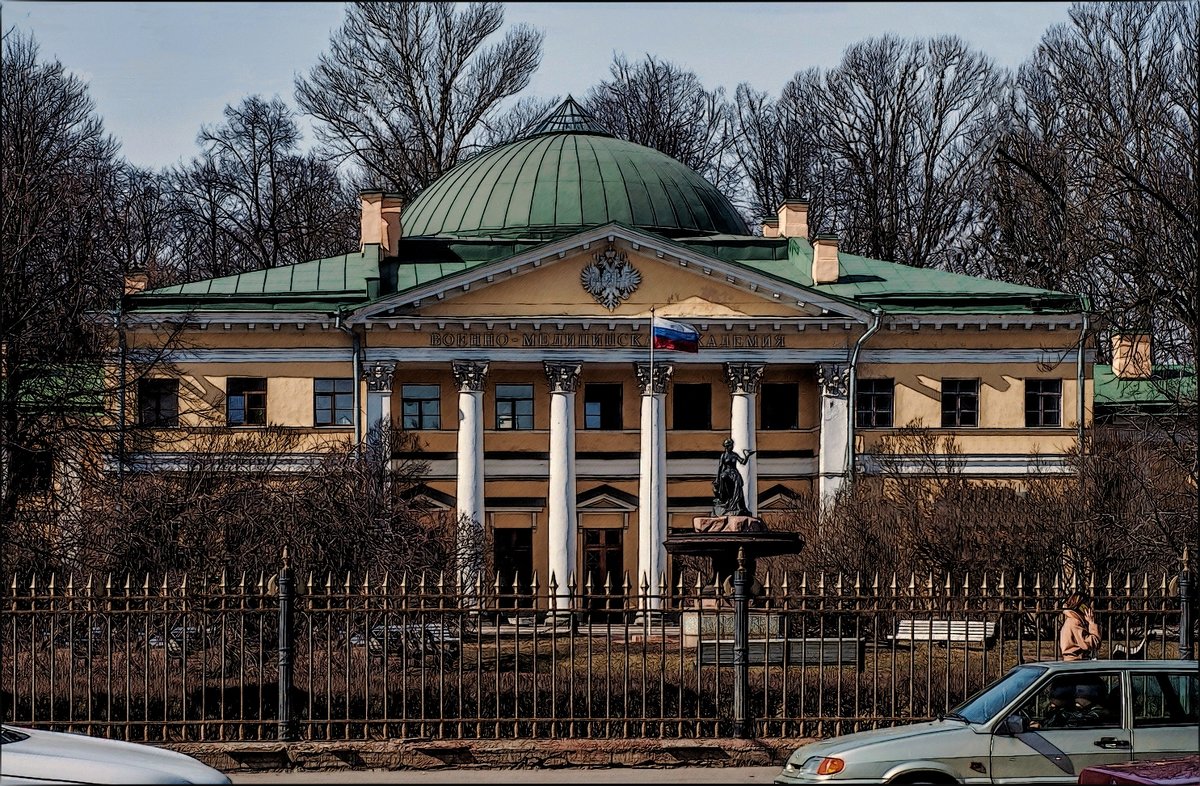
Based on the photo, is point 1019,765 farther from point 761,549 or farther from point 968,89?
point 968,89

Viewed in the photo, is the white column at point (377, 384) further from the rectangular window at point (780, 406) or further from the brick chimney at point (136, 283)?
the rectangular window at point (780, 406)

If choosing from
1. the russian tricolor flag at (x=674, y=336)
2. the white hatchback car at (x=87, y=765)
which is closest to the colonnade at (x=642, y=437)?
the russian tricolor flag at (x=674, y=336)

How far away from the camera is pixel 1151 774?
36.6ft

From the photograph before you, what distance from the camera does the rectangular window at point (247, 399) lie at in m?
43.8

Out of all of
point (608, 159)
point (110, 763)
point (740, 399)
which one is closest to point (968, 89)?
point (608, 159)

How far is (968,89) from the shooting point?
55750 millimetres

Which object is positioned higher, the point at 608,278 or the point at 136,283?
the point at 608,278

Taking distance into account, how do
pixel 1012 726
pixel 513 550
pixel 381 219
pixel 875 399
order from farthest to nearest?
pixel 381 219 → pixel 513 550 → pixel 875 399 → pixel 1012 726

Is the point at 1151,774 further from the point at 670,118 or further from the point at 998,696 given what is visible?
the point at 670,118

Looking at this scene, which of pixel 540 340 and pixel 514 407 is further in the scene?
pixel 514 407

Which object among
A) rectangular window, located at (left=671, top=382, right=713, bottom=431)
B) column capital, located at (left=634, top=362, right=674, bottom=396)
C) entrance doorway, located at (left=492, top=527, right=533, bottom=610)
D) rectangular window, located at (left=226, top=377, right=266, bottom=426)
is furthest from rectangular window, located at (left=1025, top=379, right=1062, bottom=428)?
rectangular window, located at (left=226, top=377, right=266, bottom=426)

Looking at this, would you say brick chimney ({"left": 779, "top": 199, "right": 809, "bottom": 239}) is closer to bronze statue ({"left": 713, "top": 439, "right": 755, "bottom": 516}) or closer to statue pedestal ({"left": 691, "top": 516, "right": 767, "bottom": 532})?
bronze statue ({"left": 713, "top": 439, "right": 755, "bottom": 516})

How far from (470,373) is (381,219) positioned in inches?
227

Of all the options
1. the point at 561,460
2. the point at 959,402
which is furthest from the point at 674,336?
the point at 959,402
